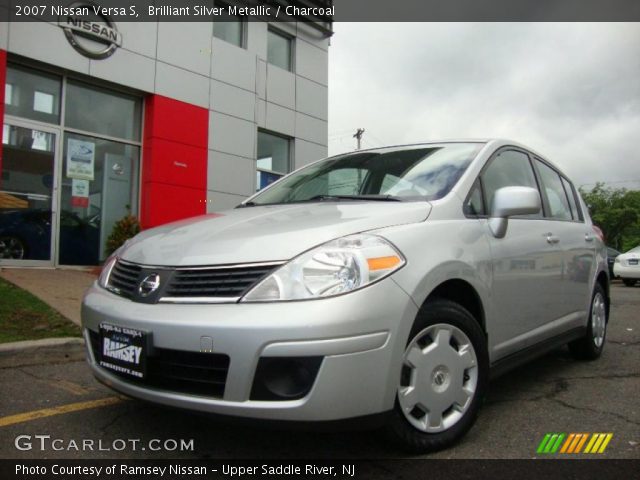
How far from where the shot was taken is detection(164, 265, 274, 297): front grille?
6.88 ft

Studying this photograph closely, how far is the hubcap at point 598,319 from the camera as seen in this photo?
421cm

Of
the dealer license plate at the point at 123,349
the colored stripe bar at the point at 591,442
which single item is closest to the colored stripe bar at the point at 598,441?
Result: the colored stripe bar at the point at 591,442

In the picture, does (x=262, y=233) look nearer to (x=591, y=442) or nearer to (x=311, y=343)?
(x=311, y=343)

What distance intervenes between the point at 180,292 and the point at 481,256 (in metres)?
1.46

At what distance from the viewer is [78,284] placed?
23.7 feet

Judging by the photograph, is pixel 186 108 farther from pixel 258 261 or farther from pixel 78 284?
pixel 258 261

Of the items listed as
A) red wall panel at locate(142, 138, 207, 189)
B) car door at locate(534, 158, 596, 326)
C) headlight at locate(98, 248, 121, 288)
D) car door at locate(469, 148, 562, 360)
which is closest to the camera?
headlight at locate(98, 248, 121, 288)

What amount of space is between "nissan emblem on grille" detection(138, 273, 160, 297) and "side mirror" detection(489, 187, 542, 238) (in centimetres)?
172

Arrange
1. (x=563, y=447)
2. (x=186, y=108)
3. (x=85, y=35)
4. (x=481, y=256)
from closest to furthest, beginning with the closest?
(x=563, y=447) → (x=481, y=256) → (x=85, y=35) → (x=186, y=108)

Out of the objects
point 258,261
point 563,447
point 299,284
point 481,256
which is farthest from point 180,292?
point 563,447

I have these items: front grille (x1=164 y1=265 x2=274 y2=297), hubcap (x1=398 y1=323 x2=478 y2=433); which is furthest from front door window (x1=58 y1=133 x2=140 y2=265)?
hubcap (x1=398 y1=323 x2=478 y2=433)

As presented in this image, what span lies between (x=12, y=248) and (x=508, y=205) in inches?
310

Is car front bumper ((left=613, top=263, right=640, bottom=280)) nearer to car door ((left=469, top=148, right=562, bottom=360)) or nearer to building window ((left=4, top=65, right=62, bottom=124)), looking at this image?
car door ((left=469, top=148, right=562, bottom=360))

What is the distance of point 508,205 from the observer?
280 centimetres
